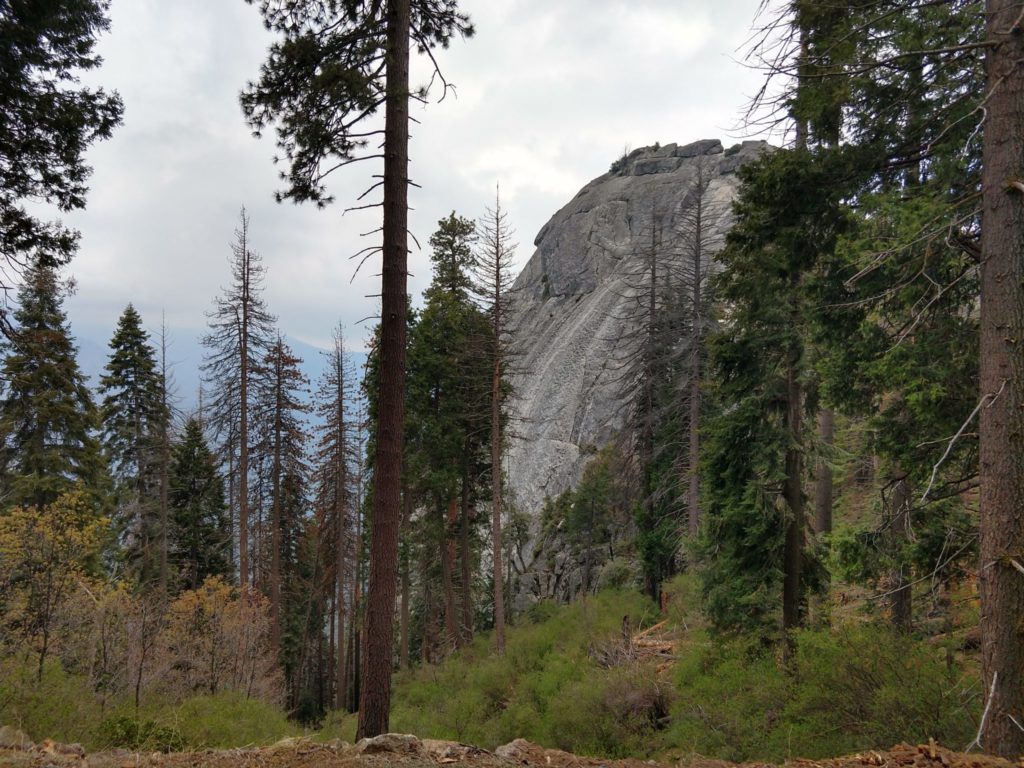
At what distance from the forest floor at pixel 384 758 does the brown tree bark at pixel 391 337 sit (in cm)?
166

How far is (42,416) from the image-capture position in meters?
17.3

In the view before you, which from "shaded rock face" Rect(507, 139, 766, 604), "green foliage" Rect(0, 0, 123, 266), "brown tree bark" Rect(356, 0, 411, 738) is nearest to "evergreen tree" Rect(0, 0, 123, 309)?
"green foliage" Rect(0, 0, 123, 266)

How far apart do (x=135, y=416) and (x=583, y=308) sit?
1308 inches

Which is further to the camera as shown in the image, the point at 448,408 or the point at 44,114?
the point at 448,408

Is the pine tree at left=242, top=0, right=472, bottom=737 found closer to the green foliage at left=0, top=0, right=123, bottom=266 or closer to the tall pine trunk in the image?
the green foliage at left=0, top=0, right=123, bottom=266

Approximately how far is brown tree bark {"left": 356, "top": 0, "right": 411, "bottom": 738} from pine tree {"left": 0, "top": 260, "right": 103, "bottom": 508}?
1540 cm

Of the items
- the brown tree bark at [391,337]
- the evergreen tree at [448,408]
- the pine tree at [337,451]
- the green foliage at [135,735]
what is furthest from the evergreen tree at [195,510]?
the brown tree bark at [391,337]

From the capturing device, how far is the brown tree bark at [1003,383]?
4207 mm

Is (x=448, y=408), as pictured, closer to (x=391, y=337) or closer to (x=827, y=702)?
(x=391, y=337)

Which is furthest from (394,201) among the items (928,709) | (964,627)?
(964,627)

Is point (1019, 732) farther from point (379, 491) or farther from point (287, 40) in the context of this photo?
point (287, 40)

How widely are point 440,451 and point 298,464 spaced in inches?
270

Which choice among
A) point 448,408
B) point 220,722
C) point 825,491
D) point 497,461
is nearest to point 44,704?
point 220,722

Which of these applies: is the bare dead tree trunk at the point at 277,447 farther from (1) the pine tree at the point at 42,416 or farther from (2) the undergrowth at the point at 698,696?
(2) the undergrowth at the point at 698,696
